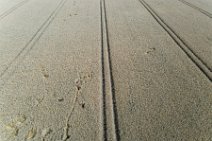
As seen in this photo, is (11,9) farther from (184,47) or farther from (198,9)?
(184,47)

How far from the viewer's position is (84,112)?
4.84 m

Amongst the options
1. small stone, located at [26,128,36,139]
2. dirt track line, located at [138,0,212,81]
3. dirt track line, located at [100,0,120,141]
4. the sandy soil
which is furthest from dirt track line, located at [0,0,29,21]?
small stone, located at [26,128,36,139]

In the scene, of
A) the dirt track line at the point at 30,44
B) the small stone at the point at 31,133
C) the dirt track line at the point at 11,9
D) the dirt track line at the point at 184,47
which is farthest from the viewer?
the dirt track line at the point at 11,9

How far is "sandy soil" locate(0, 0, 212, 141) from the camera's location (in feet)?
14.5

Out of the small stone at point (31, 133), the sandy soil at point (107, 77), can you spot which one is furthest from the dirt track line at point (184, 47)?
the small stone at point (31, 133)

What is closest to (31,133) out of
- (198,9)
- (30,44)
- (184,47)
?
(30,44)

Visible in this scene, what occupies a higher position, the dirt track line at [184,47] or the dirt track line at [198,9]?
the dirt track line at [184,47]

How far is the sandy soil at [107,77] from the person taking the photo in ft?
14.5

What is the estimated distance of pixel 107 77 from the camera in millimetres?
5957

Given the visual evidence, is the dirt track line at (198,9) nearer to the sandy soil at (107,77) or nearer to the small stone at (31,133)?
the sandy soil at (107,77)

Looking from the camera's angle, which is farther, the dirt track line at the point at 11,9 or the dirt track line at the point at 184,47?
A: the dirt track line at the point at 11,9

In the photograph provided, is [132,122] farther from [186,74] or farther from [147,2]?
[147,2]

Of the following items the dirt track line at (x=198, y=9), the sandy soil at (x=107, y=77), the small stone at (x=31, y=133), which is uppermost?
the small stone at (x=31, y=133)

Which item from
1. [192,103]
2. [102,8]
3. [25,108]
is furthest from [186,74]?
[102,8]
